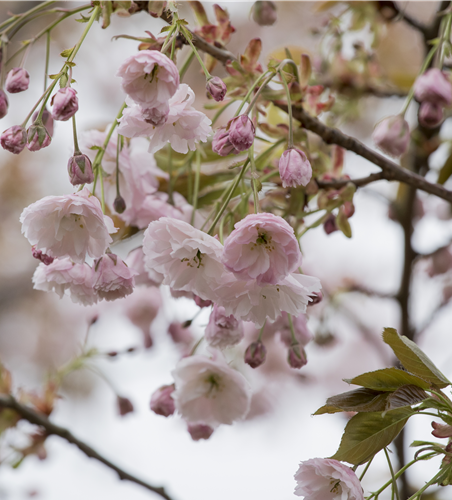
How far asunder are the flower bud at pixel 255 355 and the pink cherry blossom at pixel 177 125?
324 mm

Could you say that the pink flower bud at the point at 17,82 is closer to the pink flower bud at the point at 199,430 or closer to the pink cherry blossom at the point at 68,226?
the pink cherry blossom at the point at 68,226

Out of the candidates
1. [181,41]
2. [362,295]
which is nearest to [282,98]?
[181,41]

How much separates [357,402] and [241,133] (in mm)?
339

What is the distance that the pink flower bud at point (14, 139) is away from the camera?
2.23 ft

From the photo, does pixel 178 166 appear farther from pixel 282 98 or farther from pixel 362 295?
pixel 362 295

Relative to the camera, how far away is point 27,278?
113 inches

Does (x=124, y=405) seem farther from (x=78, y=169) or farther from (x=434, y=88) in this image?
(x=434, y=88)

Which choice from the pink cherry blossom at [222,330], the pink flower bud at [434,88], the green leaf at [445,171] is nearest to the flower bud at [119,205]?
the pink cherry blossom at [222,330]

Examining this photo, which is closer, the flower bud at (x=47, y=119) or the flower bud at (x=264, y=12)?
the flower bud at (x=47, y=119)

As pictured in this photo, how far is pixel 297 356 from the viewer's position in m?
0.86

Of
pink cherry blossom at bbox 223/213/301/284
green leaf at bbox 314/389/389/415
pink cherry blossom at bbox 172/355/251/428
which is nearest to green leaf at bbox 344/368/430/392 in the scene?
green leaf at bbox 314/389/389/415

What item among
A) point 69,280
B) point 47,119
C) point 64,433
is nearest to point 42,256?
point 69,280

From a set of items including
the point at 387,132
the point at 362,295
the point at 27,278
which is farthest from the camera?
the point at 27,278

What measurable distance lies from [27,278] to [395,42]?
7.05 ft
